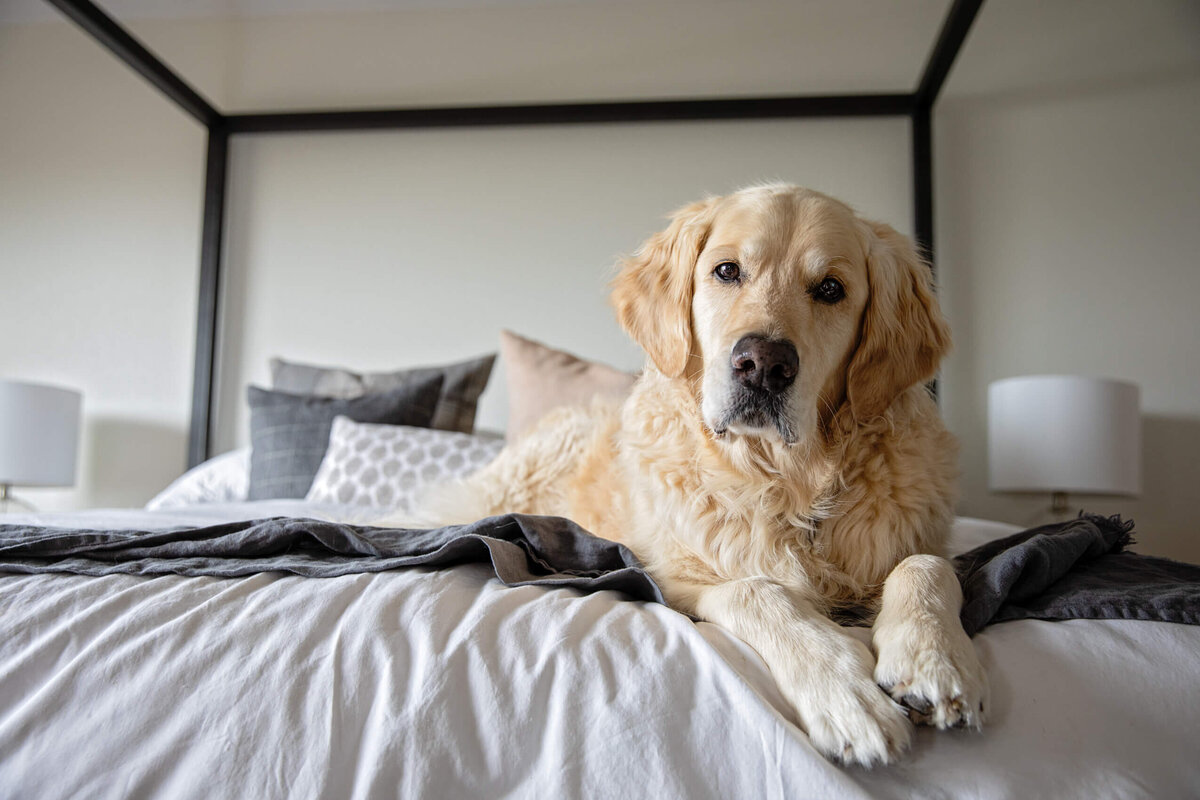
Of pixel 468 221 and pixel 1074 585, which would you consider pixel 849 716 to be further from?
pixel 468 221

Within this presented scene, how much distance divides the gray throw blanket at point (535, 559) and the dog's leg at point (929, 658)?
73 millimetres

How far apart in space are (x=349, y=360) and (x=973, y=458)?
2612 mm

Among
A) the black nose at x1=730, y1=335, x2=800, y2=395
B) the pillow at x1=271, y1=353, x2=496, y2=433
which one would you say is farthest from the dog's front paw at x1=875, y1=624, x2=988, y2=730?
the pillow at x1=271, y1=353, x2=496, y2=433

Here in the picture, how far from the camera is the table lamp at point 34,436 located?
306 cm

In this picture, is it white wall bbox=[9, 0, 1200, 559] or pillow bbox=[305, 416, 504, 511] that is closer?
pillow bbox=[305, 416, 504, 511]

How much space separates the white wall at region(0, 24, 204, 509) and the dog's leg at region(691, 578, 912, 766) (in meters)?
3.29

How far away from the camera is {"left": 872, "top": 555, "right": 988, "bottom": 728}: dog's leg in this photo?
76 centimetres

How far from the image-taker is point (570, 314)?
11.3 feet

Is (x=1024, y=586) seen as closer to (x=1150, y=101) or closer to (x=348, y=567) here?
(x=348, y=567)

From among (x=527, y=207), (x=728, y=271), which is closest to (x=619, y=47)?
(x=527, y=207)

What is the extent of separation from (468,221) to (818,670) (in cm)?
303

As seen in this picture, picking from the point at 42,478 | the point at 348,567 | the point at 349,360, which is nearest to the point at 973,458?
the point at 349,360

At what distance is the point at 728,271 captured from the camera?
132 cm

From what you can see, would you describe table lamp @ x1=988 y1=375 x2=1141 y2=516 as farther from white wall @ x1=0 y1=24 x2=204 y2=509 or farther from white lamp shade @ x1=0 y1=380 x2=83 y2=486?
white lamp shade @ x1=0 y1=380 x2=83 y2=486
